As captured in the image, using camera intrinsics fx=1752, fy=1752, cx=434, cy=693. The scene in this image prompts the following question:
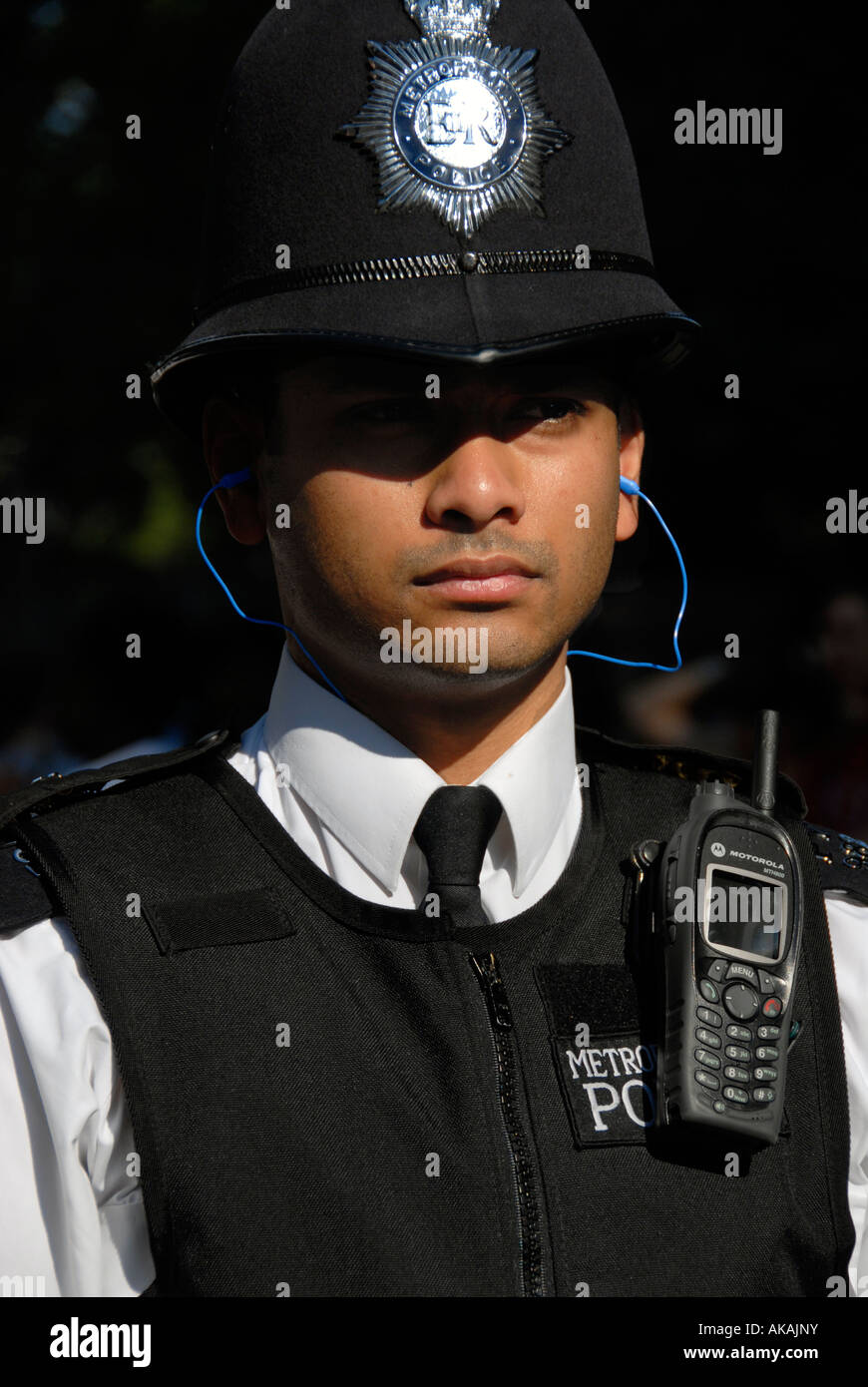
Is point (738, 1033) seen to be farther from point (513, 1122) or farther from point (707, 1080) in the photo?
point (513, 1122)

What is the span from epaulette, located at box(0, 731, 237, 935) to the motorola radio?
2.69 feet

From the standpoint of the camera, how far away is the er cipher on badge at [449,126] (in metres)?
2.64

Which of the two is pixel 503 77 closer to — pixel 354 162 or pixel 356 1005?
pixel 354 162

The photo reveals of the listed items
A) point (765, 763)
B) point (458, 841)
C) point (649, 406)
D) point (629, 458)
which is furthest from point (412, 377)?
point (649, 406)

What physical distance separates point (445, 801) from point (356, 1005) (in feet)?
1.19

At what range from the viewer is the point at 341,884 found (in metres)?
2.75

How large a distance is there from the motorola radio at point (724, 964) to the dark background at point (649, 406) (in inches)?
79.1

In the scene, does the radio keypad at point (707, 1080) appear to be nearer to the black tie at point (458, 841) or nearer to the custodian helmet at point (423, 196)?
the black tie at point (458, 841)

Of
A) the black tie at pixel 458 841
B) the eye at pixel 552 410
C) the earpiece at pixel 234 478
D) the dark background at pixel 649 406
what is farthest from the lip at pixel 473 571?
the dark background at pixel 649 406

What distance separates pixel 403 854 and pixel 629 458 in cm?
82

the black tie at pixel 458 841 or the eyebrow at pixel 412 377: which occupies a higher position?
the eyebrow at pixel 412 377

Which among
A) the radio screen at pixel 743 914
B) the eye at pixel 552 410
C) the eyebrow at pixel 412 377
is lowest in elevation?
the radio screen at pixel 743 914
